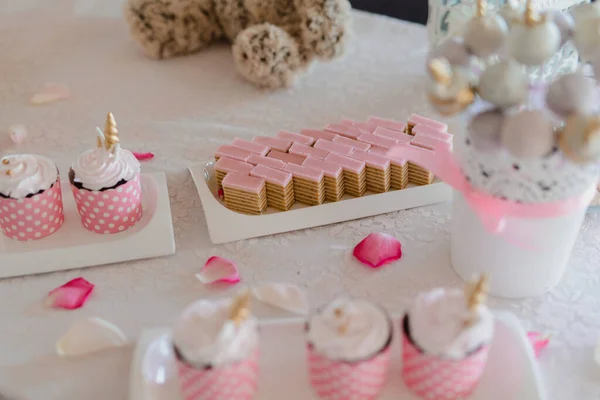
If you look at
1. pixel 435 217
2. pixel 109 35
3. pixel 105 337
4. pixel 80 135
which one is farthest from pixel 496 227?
pixel 109 35

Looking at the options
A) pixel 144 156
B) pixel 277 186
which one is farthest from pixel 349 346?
pixel 144 156

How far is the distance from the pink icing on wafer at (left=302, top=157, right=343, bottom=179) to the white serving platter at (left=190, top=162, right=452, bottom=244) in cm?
4

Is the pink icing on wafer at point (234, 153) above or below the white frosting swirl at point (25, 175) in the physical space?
below

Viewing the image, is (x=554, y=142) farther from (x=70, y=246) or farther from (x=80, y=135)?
(x=80, y=135)

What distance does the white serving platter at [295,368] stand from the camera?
73 centimetres

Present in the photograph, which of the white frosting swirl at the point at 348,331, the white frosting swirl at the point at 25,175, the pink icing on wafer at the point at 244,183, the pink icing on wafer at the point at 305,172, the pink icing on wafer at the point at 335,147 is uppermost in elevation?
the white frosting swirl at the point at 348,331

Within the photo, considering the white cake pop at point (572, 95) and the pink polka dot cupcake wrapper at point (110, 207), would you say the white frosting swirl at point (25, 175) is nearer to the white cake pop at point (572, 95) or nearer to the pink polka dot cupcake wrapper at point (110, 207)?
the pink polka dot cupcake wrapper at point (110, 207)

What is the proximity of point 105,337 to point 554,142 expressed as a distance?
1.76ft

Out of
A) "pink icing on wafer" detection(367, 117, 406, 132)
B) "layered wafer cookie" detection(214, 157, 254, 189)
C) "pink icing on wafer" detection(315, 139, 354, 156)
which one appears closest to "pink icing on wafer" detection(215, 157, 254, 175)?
"layered wafer cookie" detection(214, 157, 254, 189)

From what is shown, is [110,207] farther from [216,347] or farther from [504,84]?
[504,84]

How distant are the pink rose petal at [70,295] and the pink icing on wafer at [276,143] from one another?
0.33 m

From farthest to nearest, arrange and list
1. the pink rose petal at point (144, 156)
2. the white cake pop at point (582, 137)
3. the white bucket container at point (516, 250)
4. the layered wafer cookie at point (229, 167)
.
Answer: the pink rose petal at point (144, 156) → the layered wafer cookie at point (229, 167) → the white bucket container at point (516, 250) → the white cake pop at point (582, 137)

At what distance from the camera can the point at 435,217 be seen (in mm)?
1003

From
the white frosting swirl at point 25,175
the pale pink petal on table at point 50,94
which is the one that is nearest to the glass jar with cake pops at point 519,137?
the white frosting swirl at point 25,175
